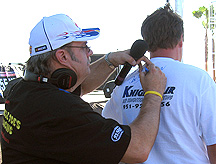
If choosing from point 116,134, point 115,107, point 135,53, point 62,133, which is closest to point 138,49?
point 135,53

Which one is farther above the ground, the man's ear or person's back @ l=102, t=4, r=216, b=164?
the man's ear

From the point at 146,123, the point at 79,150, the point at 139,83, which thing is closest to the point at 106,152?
the point at 79,150

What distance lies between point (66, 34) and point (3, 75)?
846cm

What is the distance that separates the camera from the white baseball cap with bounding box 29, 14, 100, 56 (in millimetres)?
1729

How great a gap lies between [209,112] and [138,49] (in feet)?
2.18

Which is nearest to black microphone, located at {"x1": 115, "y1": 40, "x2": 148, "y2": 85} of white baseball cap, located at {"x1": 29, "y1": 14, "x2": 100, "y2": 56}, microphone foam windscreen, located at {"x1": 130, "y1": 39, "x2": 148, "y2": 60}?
microphone foam windscreen, located at {"x1": 130, "y1": 39, "x2": 148, "y2": 60}

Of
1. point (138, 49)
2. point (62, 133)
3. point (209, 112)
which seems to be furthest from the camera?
point (138, 49)

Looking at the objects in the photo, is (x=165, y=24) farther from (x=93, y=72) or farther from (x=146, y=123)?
(x=93, y=72)

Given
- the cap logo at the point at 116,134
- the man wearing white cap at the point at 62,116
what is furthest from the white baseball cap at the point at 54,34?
the cap logo at the point at 116,134

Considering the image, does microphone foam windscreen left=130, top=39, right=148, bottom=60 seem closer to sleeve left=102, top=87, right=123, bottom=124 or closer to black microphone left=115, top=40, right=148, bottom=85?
black microphone left=115, top=40, right=148, bottom=85

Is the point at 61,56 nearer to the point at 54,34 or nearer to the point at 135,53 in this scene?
the point at 54,34

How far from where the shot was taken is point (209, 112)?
5.60ft

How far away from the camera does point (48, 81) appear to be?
1637 mm

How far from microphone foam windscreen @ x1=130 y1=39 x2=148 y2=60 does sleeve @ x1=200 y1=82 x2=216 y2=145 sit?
530 mm
